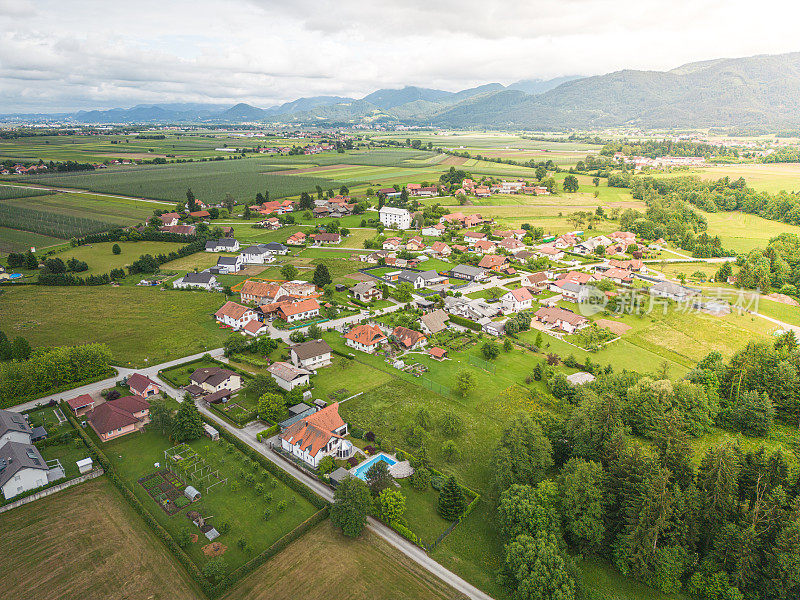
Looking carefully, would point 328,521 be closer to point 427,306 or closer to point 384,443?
point 384,443

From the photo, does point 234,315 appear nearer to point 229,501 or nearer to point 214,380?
point 214,380

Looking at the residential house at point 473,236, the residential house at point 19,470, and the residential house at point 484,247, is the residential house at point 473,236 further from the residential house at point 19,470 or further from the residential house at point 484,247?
the residential house at point 19,470

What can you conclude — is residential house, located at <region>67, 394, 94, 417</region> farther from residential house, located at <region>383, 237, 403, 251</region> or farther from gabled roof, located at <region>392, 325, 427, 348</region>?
residential house, located at <region>383, 237, 403, 251</region>

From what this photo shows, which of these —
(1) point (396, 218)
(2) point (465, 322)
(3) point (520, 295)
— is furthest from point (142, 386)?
(1) point (396, 218)

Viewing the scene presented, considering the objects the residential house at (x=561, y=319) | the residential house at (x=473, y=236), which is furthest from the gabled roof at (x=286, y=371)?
the residential house at (x=473, y=236)

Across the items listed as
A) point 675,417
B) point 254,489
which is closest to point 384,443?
point 254,489

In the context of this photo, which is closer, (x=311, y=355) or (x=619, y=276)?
(x=311, y=355)
